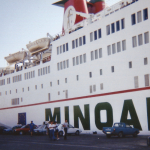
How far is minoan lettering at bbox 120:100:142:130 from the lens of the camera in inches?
Result: 969

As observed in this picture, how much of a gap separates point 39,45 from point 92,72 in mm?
13407

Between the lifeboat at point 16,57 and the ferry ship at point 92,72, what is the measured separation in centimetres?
143

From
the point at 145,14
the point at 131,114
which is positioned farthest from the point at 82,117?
the point at 145,14

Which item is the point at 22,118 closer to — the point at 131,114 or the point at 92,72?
the point at 92,72

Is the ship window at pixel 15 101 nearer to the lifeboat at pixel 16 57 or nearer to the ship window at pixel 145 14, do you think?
the lifeboat at pixel 16 57

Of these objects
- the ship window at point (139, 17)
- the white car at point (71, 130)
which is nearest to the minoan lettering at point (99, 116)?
the white car at point (71, 130)

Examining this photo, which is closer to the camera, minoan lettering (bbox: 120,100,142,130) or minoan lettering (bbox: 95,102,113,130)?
minoan lettering (bbox: 120,100,142,130)

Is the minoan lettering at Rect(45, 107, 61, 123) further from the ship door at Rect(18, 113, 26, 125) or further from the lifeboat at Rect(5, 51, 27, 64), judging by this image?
the lifeboat at Rect(5, 51, 27, 64)

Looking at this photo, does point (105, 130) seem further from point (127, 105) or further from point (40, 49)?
point (40, 49)

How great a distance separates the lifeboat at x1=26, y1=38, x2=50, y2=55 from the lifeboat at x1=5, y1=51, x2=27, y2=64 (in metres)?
4.10

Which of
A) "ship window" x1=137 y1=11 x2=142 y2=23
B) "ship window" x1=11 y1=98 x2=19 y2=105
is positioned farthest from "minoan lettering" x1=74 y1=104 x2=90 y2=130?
"ship window" x1=11 y1=98 x2=19 y2=105

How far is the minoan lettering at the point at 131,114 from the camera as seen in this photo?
24.6m

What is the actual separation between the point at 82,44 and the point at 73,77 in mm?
4256

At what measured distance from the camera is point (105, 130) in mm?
23172
